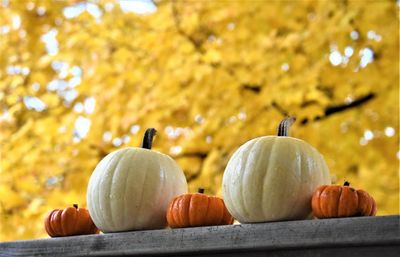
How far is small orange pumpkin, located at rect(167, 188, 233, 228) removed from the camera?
1.13 m

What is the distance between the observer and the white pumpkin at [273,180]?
1072mm

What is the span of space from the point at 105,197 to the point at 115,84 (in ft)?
5.27

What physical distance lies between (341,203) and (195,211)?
0.27m

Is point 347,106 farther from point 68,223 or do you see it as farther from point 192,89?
point 68,223

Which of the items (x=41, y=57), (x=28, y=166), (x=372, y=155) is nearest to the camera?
(x=372, y=155)

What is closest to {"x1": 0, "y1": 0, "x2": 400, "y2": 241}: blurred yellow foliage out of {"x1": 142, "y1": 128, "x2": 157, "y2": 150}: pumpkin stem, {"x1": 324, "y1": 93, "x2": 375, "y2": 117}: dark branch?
{"x1": 324, "y1": 93, "x2": 375, "y2": 117}: dark branch

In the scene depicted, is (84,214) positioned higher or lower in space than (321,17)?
lower

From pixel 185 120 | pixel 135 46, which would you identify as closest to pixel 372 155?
pixel 185 120

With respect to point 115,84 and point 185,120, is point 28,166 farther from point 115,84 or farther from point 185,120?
point 185,120

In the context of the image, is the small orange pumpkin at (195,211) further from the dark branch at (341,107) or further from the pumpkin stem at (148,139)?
the dark branch at (341,107)

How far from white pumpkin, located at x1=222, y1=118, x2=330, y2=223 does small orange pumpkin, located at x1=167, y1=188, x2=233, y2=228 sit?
0.04m

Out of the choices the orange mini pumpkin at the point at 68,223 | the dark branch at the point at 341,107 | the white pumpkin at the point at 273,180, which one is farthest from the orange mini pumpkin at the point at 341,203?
the dark branch at the point at 341,107

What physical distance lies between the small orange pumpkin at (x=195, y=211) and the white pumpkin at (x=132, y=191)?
56mm

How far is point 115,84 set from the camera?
2787 mm
